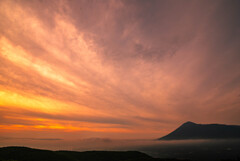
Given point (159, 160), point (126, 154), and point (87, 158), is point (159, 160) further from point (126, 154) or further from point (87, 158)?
point (87, 158)

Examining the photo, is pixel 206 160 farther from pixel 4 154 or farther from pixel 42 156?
pixel 4 154

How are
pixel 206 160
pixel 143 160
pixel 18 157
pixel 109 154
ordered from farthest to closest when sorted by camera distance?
pixel 206 160, pixel 109 154, pixel 143 160, pixel 18 157

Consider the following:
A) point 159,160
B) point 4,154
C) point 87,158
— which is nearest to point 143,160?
point 159,160

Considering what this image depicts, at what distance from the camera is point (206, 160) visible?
128m

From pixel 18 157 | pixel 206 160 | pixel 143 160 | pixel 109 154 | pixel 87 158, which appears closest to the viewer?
pixel 18 157

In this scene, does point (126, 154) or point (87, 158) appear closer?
point (87, 158)

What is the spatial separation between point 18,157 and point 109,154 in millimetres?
56927

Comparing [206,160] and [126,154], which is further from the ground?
[126,154]

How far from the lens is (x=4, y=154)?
77250mm

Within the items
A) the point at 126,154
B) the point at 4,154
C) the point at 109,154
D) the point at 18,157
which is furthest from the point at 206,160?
the point at 4,154

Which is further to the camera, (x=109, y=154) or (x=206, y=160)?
(x=206, y=160)

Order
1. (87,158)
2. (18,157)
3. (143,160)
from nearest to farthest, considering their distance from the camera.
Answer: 1. (18,157)
2. (143,160)
3. (87,158)

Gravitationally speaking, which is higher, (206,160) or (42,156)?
(42,156)

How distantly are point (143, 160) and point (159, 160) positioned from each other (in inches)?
393
